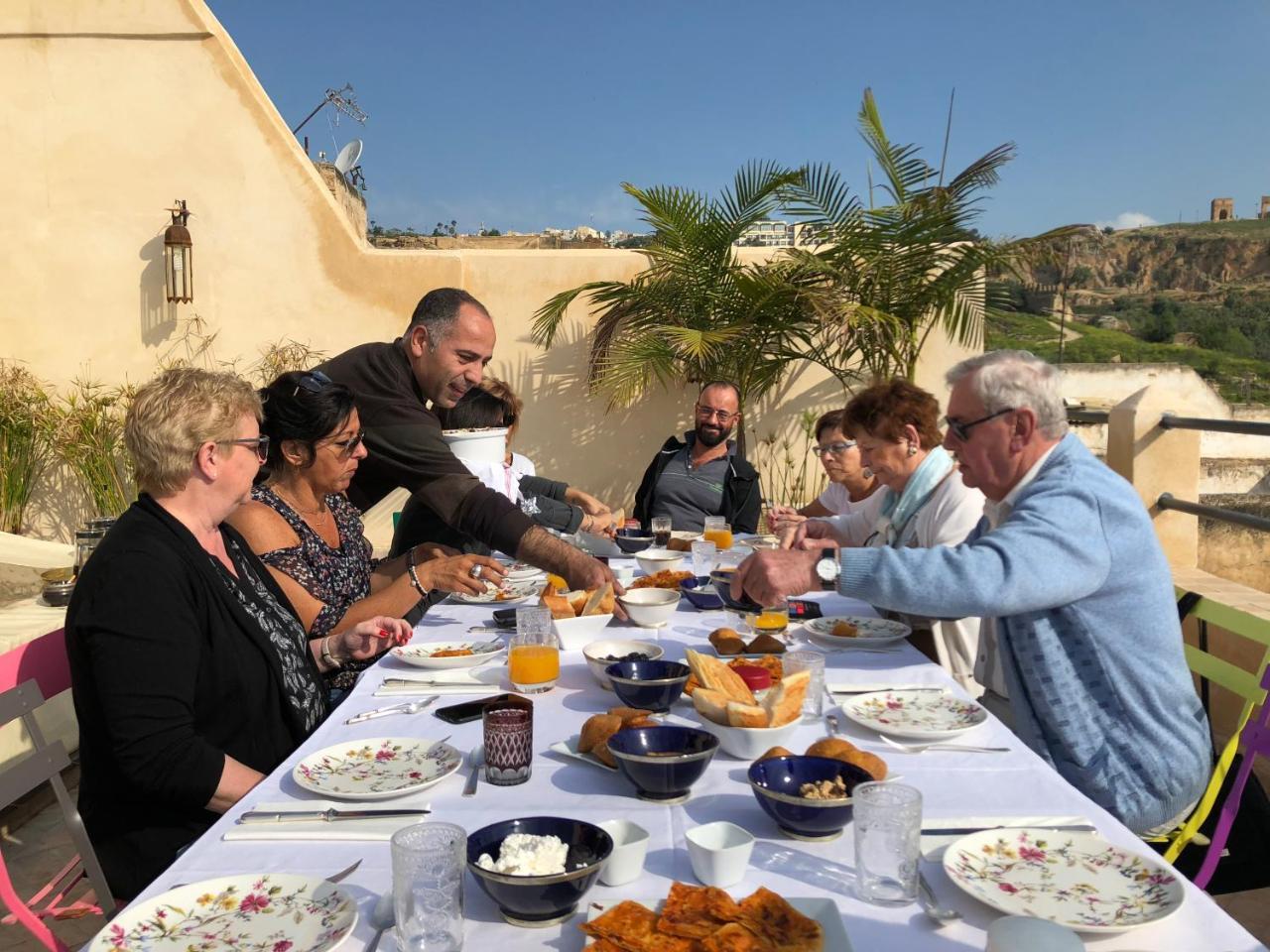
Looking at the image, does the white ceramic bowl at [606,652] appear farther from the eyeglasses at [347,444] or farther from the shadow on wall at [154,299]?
the shadow on wall at [154,299]

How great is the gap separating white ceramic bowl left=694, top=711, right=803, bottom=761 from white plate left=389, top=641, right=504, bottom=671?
0.89 meters

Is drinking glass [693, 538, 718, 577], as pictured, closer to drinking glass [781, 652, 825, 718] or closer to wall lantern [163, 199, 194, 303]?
drinking glass [781, 652, 825, 718]

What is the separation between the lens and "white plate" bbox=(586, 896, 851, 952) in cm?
122

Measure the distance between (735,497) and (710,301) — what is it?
2.03m

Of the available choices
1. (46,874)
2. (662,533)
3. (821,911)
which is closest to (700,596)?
(662,533)

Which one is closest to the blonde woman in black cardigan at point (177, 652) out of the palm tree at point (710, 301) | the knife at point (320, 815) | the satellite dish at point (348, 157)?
the knife at point (320, 815)

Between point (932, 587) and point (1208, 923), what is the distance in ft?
3.21

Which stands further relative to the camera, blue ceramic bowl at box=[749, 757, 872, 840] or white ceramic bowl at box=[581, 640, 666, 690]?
white ceramic bowl at box=[581, 640, 666, 690]

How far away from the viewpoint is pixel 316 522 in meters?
3.22

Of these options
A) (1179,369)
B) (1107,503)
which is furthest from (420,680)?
Result: (1179,369)

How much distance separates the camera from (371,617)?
296 centimetres

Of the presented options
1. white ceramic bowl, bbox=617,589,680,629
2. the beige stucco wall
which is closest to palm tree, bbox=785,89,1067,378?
the beige stucco wall

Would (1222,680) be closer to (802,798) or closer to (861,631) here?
(861,631)

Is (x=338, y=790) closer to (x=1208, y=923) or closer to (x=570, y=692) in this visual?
(x=570, y=692)
